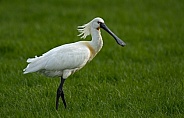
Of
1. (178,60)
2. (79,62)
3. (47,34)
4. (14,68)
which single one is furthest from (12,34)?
(79,62)

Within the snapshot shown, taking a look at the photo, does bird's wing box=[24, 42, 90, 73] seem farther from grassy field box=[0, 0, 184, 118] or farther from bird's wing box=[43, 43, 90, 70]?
grassy field box=[0, 0, 184, 118]

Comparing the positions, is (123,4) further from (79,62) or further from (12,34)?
(79,62)

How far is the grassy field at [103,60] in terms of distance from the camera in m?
7.67

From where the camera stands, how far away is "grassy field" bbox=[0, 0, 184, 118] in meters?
7.67

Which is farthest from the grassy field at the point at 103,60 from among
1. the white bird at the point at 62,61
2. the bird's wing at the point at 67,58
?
the bird's wing at the point at 67,58

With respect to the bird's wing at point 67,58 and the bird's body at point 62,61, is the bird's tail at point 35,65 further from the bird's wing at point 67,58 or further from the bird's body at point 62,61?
the bird's wing at point 67,58

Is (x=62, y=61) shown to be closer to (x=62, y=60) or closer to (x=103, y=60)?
(x=62, y=60)

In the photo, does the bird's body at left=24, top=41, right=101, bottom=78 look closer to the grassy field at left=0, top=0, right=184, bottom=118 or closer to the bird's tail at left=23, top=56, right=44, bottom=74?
the bird's tail at left=23, top=56, right=44, bottom=74

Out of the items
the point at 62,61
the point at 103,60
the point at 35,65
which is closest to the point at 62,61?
the point at 62,61

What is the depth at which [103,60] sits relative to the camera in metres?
11.3

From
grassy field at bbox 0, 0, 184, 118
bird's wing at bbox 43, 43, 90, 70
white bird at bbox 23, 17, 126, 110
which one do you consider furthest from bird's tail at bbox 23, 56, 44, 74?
grassy field at bbox 0, 0, 184, 118

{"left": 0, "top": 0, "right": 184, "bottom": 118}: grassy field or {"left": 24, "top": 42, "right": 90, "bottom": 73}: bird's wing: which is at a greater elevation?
{"left": 24, "top": 42, "right": 90, "bottom": 73}: bird's wing

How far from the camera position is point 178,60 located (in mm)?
11000

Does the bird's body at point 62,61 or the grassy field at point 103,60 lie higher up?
the bird's body at point 62,61
